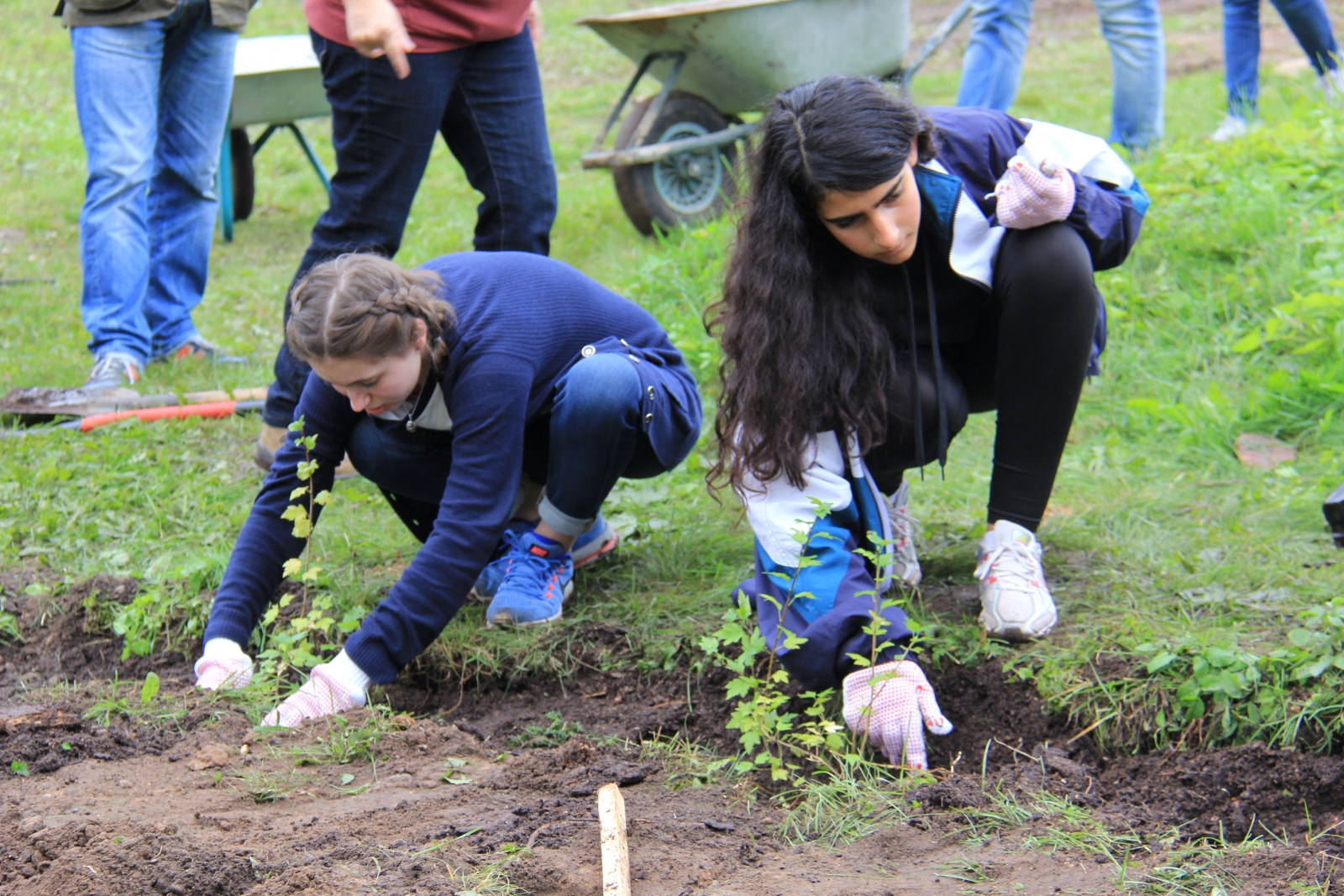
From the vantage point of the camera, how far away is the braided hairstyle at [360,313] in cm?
201

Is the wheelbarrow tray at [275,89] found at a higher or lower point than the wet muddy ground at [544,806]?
lower

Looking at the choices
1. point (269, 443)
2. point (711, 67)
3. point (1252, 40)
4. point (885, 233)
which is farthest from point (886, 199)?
point (1252, 40)

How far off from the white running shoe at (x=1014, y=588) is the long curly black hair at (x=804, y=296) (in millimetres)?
327

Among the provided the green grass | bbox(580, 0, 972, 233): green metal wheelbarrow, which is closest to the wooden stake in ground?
the green grass

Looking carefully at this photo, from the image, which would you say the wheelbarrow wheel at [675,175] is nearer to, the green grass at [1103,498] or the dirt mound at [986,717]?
the green grass at [1103,498]

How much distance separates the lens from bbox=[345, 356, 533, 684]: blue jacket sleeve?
6.89 ft

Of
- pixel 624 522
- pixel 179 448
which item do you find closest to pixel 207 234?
pixel 179 448

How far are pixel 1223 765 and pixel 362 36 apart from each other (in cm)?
216

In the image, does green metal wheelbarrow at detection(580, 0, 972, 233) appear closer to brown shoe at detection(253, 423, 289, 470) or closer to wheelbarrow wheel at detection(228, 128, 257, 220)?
brown shoe at detection(253, 423, 289, 470)

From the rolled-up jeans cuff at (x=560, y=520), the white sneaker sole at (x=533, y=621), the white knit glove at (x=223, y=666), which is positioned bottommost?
the white knit glove at (x=223, y=666)

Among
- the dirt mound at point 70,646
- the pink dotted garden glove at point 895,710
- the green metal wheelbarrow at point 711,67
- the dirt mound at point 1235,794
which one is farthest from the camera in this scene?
the green metal wheelbarrow at point 711,67

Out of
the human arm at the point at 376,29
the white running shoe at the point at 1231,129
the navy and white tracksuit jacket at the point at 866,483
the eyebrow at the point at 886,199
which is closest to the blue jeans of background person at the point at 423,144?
the human arm at the point at 376,29

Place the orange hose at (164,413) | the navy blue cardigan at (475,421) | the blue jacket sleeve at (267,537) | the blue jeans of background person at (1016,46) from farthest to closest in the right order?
the blue jeans of background person at (1016,46)
the orange hose at (164,413)
the blue jacket sleeve at (267,537)
the navy blue cardigan at (475,421)

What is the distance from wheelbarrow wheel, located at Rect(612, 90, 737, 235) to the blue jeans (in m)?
1.72
